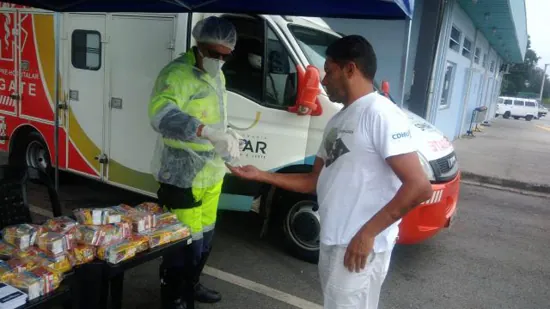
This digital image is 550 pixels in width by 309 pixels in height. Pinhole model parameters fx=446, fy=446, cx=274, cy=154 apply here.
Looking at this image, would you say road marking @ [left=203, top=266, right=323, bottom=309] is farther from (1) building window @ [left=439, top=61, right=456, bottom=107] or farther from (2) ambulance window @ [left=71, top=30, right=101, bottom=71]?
(1) building window @ [left=439, top=61, right=456, bottom=107]

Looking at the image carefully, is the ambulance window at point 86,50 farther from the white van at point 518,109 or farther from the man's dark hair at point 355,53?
the white van at point 518,109

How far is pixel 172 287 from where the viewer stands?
9.51 ft

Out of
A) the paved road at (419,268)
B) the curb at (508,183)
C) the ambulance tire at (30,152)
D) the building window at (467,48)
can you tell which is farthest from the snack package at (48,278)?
the building window at (467,48)

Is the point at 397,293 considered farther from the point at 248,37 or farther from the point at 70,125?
the point at 70,125

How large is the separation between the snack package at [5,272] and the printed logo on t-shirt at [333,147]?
1384 mm

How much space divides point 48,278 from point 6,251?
1.31 ft

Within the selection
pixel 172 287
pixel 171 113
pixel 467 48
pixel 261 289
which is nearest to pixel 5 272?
pixel 171 113

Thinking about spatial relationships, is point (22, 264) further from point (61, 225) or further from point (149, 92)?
point (149, 92)

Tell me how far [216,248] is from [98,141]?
175cm

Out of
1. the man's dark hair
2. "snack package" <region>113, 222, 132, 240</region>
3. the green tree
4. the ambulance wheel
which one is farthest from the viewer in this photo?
the green tree

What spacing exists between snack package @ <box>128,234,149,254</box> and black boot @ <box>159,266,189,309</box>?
712 mm

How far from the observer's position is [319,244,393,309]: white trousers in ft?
6.15

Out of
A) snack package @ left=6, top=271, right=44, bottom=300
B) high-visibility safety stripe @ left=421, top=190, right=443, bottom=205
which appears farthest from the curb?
snack package @ left=6, top=271, right=44, bottom=300

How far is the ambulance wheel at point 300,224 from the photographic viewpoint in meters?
4.11
